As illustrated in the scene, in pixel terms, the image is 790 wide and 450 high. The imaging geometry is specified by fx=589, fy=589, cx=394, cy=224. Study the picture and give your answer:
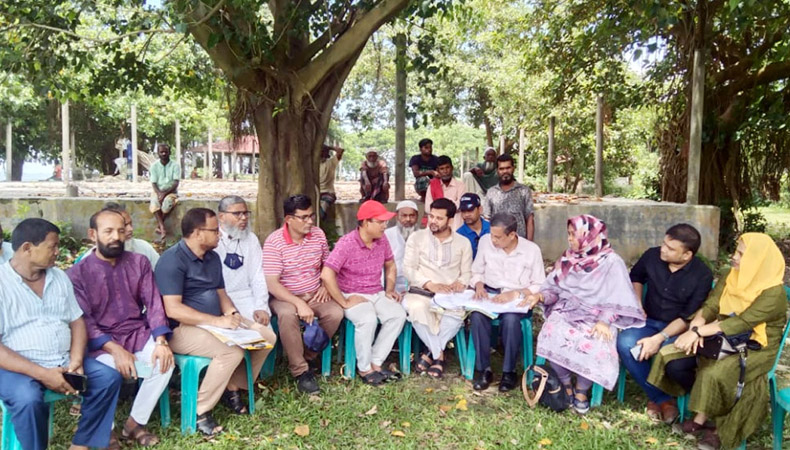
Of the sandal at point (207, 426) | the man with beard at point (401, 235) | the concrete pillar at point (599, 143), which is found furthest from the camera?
the concrete pillar at point (599, 143)

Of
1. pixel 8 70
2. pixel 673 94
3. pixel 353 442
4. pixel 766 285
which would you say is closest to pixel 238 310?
pixel 353 442

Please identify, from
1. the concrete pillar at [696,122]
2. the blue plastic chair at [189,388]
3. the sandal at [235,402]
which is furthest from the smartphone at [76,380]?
the concrete pillar at [696,122]

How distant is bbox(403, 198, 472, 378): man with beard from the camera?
437 centimetres

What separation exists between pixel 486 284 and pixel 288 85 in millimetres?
2728

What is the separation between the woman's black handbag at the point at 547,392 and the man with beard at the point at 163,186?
18.8ft

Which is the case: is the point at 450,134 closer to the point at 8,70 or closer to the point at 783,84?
the point at 783,84

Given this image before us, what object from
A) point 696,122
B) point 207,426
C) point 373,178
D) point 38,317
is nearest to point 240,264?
point 207,426

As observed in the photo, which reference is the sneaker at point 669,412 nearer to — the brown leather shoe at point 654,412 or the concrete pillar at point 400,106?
the brown leather shoe at point 654,412

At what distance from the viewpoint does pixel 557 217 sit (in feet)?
26.5

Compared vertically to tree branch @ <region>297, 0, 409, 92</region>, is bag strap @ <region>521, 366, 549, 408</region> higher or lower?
lower

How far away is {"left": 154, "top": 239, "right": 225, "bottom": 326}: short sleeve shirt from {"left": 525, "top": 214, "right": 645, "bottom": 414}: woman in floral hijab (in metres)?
2.20

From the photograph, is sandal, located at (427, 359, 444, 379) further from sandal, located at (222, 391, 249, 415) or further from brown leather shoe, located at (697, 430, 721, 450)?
brown leather shoe, located at (697, 430, 721, 450)

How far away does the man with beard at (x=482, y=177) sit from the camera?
7.09 m

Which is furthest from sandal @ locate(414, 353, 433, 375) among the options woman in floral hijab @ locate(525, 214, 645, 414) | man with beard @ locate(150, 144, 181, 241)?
man with beard @ locate(150, 144, 181, 241)
